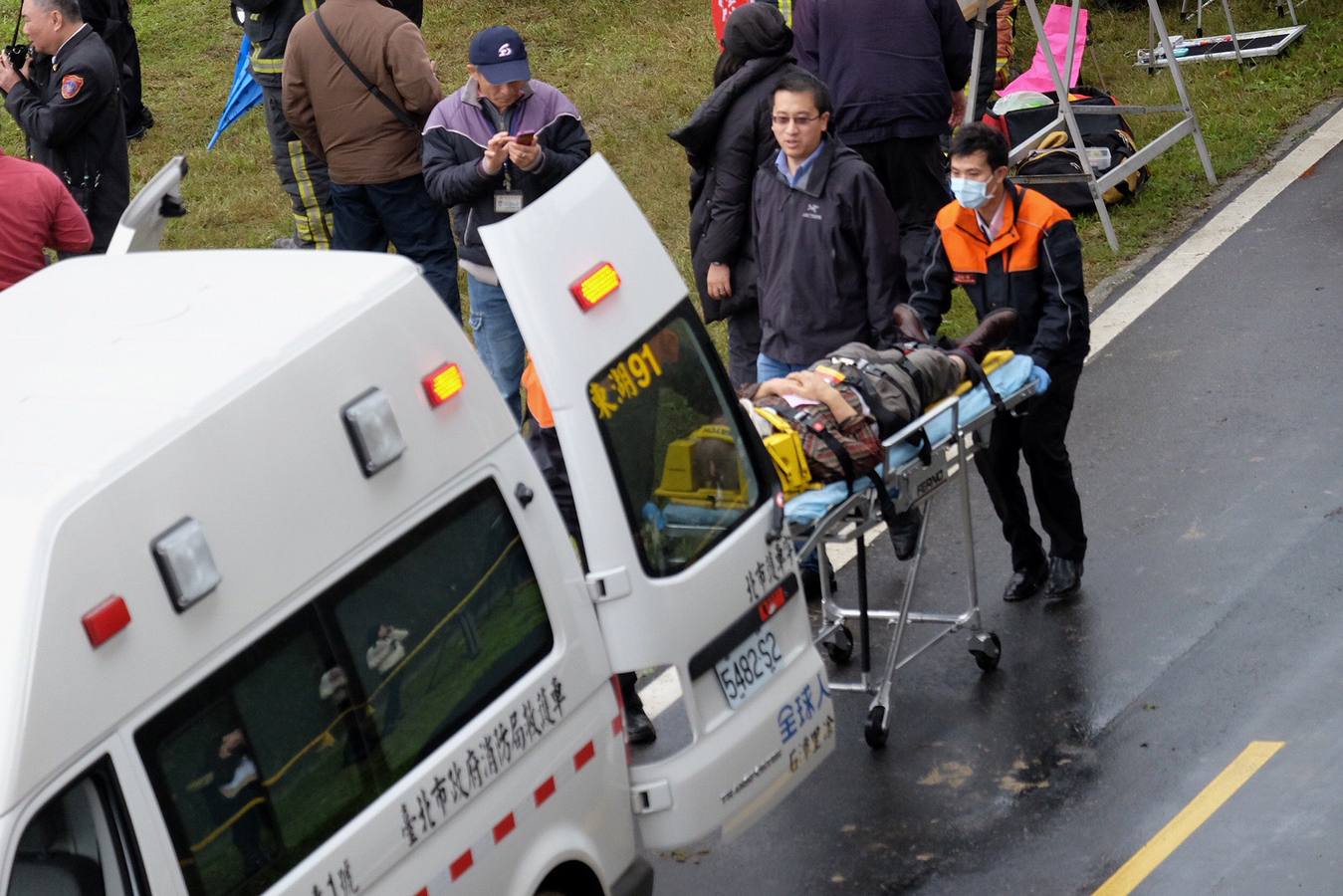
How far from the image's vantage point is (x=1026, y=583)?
24.0 feet

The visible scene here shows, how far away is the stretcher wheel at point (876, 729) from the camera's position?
640 cm

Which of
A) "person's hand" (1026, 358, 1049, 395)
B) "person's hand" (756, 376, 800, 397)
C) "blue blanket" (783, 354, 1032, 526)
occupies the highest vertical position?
"person's hand" (756, 376, 800, 397)

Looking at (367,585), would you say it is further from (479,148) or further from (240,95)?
(240,95)

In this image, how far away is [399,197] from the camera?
9.24 metres

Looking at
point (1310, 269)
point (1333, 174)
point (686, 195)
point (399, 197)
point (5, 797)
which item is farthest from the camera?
point (686, 195)

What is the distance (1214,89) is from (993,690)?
7.79 meters

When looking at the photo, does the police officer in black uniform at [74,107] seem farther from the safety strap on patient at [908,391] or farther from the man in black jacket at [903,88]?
the safety strap on patient at [908,391]

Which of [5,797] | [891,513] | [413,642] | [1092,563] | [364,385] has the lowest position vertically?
[1092,563]

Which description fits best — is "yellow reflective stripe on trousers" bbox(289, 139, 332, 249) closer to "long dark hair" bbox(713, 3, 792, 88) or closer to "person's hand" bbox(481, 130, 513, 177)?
"person's hand" bbox(481, 130, 513, 177)

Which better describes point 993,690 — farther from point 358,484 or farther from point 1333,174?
point 1333,174

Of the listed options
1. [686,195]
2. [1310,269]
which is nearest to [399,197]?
[686,195]

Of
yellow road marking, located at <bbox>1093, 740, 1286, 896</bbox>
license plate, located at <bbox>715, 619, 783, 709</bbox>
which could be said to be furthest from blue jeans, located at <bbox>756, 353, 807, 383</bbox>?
yellow road marking, located at <bbox>1093, 740, 1286, 896</bbox>

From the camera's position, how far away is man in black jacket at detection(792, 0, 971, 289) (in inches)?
365

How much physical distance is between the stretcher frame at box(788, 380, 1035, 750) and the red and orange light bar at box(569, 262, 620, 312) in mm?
1127
